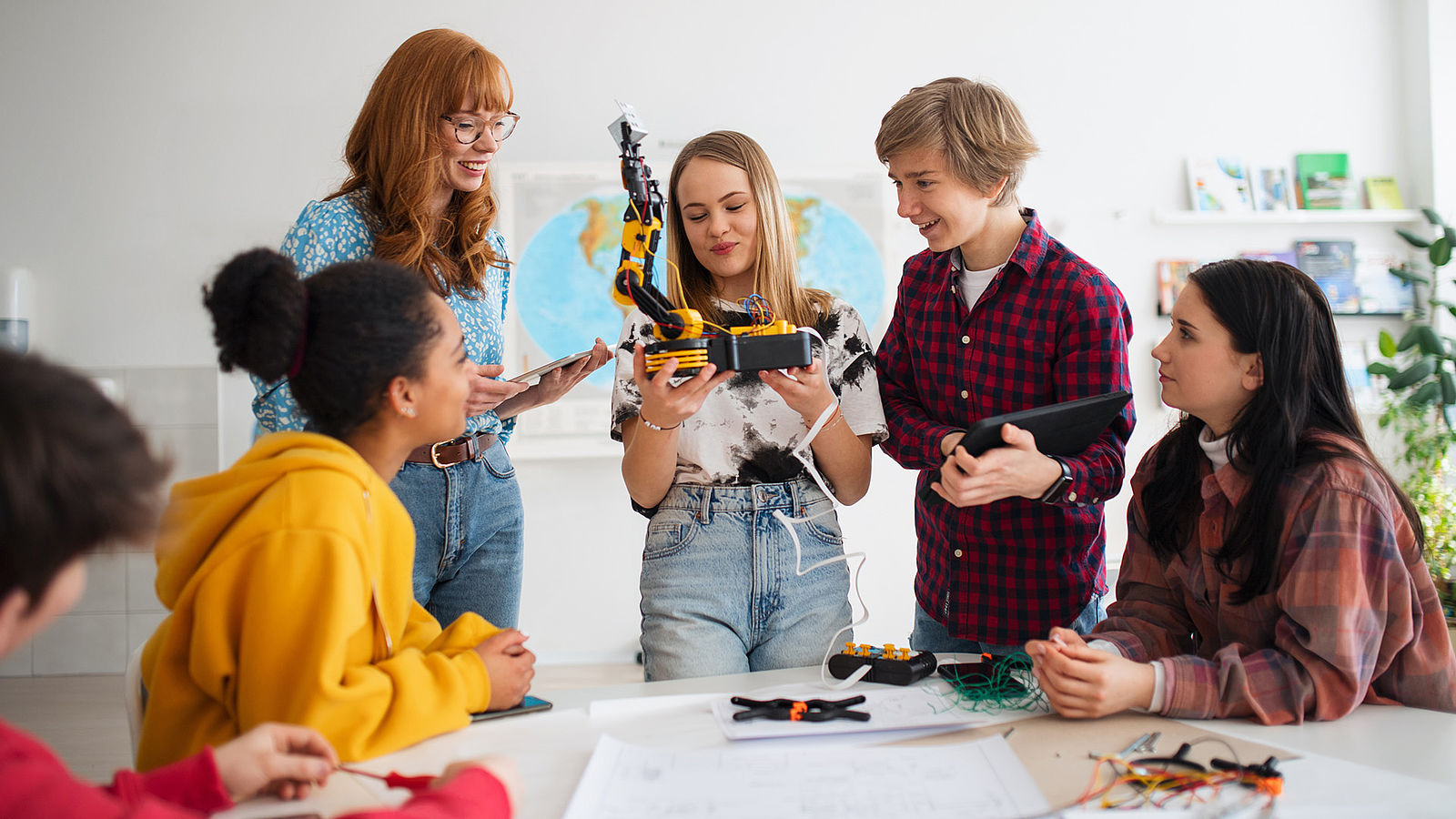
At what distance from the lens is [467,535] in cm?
161

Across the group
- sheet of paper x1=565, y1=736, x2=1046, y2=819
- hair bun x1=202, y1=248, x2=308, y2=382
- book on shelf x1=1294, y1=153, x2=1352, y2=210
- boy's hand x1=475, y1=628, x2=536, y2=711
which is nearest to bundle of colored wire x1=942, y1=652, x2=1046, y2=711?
sheet of paper x1=565, y1=736, x2=1046, y2=819

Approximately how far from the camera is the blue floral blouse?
150cm

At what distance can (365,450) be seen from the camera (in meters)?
1.21

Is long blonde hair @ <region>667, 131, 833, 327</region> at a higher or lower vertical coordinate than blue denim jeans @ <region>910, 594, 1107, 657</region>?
higher

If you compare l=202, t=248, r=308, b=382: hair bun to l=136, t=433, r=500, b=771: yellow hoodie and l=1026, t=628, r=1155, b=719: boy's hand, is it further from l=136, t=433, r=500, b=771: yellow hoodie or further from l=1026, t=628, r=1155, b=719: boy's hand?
l=1026, t=628, r=1155, b=719: boy's hand

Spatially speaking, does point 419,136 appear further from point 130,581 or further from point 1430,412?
point 1430,412

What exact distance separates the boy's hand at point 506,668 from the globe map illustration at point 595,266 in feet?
8.28

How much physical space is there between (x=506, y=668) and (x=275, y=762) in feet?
1.08

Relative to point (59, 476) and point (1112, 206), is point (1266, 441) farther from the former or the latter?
point (1112, 206)

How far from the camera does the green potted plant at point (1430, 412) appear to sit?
11.5ft

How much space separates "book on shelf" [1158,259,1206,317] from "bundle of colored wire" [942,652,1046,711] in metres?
3.08

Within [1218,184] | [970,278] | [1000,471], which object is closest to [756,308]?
[970,278]

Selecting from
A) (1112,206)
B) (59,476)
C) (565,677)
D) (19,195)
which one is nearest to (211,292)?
(59,476)

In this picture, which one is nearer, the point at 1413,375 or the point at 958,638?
the point at 958,638
